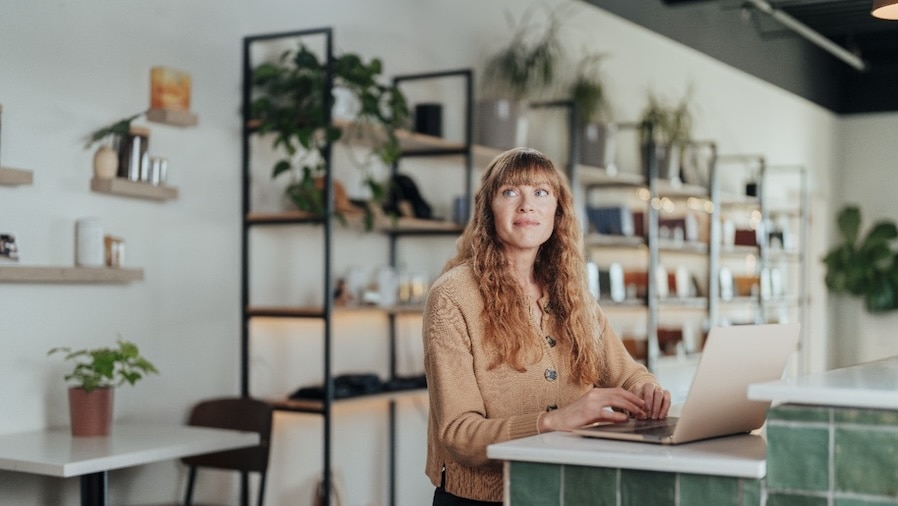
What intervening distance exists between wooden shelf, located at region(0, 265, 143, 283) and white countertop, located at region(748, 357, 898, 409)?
2775 mm

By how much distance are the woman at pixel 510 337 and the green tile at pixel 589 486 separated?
0.78ft

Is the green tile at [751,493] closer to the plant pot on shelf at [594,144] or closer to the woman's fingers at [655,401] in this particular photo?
the woman's fingers at [655,401]

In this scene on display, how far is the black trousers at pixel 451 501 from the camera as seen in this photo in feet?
7.88

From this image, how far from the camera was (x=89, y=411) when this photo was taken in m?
3.84

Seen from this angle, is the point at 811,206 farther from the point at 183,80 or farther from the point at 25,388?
the point at 25,388

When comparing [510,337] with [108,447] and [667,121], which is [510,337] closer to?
[108,447]

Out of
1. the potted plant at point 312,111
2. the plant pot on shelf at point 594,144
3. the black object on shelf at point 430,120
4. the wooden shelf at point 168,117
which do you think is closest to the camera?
the wooden shelf at point 168,117

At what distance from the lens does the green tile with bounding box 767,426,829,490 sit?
6.00 feet

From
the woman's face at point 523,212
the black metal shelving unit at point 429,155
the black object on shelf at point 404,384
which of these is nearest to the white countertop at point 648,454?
the woman's face at point 523,212

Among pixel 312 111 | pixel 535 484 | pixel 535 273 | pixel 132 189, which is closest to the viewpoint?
pixel 535 484

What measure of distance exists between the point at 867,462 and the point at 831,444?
0.20 feet

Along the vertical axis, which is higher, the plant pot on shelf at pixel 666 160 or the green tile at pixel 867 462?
the plant pot on shelf at pixel 666 160

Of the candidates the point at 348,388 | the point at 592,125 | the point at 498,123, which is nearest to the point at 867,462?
the point at 348,388

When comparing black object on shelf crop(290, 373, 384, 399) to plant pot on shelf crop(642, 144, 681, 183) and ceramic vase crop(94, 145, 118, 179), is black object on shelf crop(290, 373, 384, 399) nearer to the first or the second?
ceramic vase crop(94, 145, 118, 179)
